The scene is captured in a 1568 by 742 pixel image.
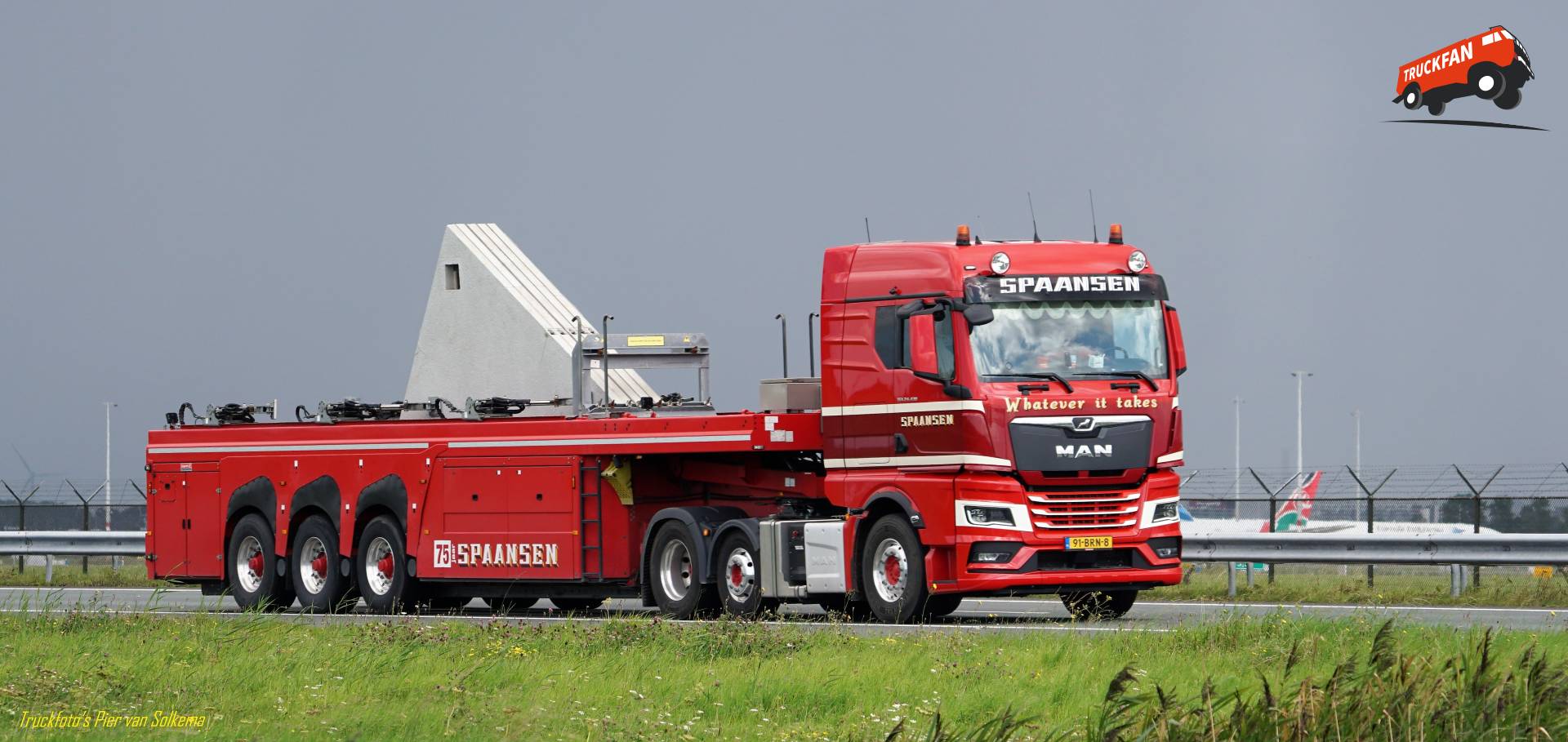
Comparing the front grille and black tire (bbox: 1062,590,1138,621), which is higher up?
the front grille

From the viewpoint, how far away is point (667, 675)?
44.4 feet

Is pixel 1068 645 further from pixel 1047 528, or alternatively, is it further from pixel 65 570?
pixel 65 570

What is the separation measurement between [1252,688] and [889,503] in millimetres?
8863

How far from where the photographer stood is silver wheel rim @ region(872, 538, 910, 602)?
19.2 metres

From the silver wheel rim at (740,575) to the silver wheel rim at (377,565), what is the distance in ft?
16.5

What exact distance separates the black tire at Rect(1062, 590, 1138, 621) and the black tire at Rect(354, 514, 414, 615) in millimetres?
7373

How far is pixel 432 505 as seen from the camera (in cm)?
2319

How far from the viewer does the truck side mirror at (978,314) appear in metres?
18.5

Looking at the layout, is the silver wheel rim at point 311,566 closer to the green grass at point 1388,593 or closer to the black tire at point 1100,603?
the black tire at point 1100,603

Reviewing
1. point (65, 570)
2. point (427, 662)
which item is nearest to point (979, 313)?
point (427, 662)

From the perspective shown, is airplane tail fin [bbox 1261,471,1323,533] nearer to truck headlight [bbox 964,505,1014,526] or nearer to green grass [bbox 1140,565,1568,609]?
green grass [bbox 1140,565,1568,609]

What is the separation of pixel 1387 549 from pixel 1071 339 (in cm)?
696

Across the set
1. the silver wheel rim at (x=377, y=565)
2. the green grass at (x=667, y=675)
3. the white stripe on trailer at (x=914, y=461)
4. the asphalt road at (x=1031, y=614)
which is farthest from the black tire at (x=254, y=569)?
the white stripe on trailer at (x=914, y=461)

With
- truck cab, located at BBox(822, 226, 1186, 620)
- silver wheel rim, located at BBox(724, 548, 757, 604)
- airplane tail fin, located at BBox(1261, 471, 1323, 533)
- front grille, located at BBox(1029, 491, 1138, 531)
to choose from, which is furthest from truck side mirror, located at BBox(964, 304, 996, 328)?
→ airplane tail fin, located at BBox(1261, 471, 1323, 533)
